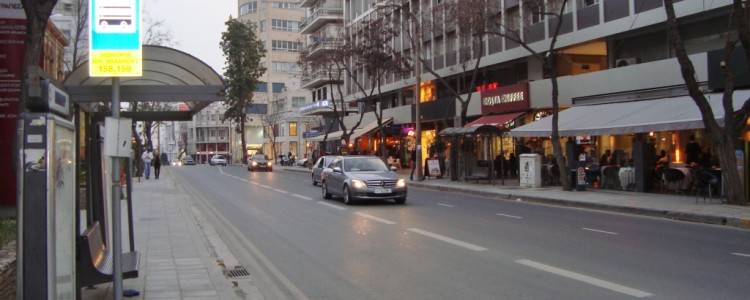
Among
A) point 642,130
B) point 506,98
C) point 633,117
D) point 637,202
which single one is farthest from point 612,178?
point 506,98

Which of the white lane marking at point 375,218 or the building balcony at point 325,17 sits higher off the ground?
the building balcony at point 325,17

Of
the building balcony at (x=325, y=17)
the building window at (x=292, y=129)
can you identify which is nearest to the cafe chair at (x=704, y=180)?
the building balcony at (x=325, y=17)

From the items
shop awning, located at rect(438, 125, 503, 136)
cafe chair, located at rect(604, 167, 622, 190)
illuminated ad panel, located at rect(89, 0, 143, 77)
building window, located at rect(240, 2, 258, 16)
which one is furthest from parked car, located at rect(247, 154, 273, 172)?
building window, located at rect(240, 2, 258, 16)

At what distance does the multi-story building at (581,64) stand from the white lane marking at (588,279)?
11623 mm

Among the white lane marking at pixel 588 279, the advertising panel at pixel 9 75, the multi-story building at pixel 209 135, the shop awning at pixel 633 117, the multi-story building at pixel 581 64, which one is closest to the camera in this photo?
the white lane marking at pixel 588 279

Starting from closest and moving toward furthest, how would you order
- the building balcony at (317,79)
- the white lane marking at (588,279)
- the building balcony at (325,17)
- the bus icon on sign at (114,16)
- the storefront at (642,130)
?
the bus icon on sign at (114,16)
the white lane marking at (588,279)
the storefront at (642,130)
the building balcony at (317,79)
the building balcony at (325,17)

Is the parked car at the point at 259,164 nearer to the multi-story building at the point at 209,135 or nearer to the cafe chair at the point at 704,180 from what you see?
the cafe chair at the point at 704,180

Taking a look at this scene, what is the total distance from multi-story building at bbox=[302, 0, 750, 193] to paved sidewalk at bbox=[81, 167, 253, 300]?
13.9 m

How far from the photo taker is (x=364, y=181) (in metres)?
18.1

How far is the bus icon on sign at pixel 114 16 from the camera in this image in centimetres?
532

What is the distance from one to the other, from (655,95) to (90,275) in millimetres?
21879

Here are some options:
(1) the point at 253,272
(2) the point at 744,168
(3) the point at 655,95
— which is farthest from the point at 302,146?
(1) the point at 253,272

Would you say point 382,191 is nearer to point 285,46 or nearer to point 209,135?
point 285,46

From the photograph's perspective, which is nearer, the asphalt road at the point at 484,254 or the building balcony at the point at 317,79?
the asphalt road at the point at 484,254
